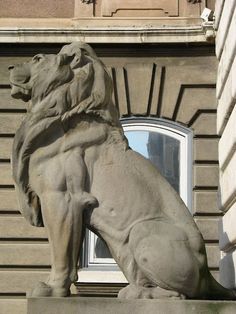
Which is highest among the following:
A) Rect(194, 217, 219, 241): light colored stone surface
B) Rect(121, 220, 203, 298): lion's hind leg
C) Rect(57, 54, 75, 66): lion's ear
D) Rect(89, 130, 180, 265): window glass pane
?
Rect(57, 54, 75, 66): lion's ear

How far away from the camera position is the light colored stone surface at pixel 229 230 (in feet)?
26.0

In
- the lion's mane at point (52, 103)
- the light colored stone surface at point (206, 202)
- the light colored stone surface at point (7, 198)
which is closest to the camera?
the lion's mane at point (52, 103)

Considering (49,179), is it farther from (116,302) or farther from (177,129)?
(177,129)

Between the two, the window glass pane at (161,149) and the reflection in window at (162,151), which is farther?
the window glass pane at (161,149)

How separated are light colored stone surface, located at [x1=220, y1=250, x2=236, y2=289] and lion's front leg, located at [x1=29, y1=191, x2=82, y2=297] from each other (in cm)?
301

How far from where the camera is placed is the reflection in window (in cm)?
1084

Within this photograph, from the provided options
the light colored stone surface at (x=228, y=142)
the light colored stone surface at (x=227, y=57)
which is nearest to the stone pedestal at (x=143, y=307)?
the light colored stone surface at (x=228, y=142)

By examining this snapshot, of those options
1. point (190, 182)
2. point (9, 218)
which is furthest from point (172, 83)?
point (9, 218)

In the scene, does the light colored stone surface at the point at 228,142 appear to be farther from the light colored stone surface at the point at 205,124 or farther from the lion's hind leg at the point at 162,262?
the lion's hind leg at the point at 162,262

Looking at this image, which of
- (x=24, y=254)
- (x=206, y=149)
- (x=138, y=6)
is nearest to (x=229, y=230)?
(x=206, y=149)

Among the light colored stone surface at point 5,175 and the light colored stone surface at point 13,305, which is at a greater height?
the light colored stone surface at point 5,175

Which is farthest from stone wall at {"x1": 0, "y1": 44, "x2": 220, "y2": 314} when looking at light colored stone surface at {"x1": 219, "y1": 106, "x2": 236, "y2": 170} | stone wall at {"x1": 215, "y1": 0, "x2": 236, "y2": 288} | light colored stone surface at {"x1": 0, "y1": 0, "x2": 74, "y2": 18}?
light colored stone surface at {"x1": 219, "y1": 106, "x2": 236, "y2": 170}

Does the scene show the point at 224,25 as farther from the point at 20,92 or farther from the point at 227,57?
the point at 20,92

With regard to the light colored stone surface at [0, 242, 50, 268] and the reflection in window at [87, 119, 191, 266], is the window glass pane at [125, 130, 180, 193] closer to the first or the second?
the reflection in window at [87, 119, 191, 266]
